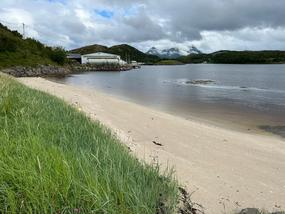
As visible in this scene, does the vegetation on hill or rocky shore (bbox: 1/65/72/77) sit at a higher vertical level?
the vegetation on hill

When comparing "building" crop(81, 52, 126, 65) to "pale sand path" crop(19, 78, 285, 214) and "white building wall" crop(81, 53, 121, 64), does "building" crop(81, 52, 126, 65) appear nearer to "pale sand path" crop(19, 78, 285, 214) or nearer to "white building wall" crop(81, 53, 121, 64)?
"white building wall" crop(81, 53, 121, 64)

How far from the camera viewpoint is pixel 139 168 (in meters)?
5.16

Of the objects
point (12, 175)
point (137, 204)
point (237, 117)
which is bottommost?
point (237, 117)

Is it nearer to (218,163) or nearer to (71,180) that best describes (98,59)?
(218,163)

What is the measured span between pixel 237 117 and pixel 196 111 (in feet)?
11.7

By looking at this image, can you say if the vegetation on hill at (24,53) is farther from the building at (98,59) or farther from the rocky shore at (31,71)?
the building at (98,59)

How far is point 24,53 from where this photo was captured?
92.3 metres

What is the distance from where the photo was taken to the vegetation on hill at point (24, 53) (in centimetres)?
8325

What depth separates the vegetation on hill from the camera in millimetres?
83250

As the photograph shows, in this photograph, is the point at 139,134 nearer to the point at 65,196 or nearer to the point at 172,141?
the point at 172,141

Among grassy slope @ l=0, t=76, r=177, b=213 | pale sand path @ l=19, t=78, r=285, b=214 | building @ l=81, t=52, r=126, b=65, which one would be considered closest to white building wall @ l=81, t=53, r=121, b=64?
building @ l=81, t=52, r=126, b=65

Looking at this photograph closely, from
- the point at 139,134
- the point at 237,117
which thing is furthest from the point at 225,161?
the point at 237,117

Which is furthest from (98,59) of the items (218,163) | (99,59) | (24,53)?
(218,163)

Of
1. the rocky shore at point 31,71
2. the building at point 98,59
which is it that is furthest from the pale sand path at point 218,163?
the building at point 98,59
